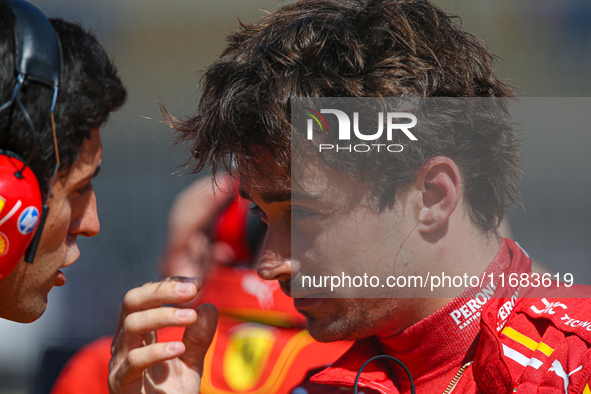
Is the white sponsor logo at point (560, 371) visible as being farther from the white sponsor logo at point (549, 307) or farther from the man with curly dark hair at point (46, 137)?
the man with curly dark hair at point (46, 137)

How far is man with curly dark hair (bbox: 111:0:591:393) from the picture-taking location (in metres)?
1.37

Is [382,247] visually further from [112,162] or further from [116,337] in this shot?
[112,162]

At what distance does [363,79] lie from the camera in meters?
1.40

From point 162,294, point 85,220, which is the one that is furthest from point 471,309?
point 85,220

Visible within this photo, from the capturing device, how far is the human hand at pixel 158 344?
1.29 metres

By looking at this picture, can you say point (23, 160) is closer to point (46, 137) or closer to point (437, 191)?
point (46, 137)

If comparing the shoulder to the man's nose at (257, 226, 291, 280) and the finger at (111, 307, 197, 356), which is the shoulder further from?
the finger at (111, 307, 197, 356)

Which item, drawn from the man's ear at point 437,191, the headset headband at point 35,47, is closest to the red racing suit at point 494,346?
the man's ear at point 437,191

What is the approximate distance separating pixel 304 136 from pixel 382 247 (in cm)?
34

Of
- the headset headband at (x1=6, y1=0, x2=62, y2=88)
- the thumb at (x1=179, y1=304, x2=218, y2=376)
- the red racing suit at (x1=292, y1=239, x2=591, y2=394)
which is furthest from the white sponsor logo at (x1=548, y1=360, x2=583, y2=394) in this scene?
the headset headband at (x1=6, y1=0, x2=62, y2=88)

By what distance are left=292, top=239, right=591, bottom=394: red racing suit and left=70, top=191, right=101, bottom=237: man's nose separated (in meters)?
0.72

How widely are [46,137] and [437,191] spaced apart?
0.90 meters

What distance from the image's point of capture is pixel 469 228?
1448 millimetres

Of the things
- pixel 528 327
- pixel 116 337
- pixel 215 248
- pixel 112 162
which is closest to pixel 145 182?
pixel 112 162
